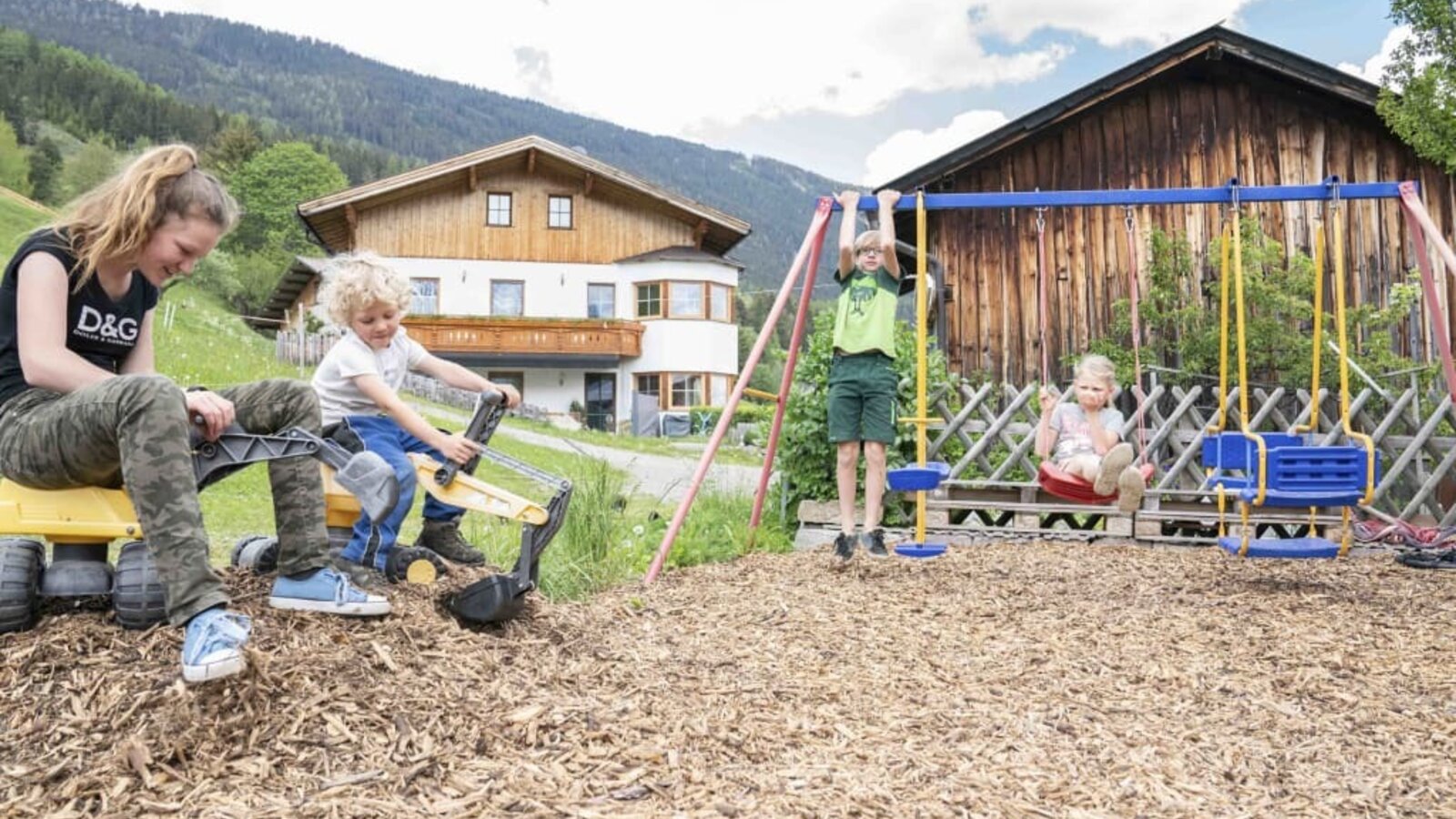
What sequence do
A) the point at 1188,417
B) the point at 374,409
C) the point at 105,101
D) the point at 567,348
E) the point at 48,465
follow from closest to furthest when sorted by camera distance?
1. the point at 48,465
2. the point at 374,409
3. the point at 1188,417
4. the point at 567,348
5. the point at 105,101

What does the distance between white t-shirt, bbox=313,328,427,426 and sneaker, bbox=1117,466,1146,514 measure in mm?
3166

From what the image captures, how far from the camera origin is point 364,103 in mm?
146875

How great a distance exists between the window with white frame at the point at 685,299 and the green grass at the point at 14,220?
16877 millimetres


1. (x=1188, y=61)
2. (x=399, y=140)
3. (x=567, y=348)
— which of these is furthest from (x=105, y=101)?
(x=1188, y=61)

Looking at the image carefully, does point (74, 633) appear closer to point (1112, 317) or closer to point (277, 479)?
point (277, 479)

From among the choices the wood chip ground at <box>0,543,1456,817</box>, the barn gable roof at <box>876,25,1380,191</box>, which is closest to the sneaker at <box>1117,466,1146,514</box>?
the wood chip ground at <box>0,543,1456,817</box>

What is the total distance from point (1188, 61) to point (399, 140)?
134005 mm

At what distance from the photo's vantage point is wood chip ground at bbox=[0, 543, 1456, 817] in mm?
2258

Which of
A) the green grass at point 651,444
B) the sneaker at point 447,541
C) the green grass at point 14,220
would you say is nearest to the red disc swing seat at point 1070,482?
the sneaker at point 447,541

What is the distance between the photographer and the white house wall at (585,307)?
91.7 ft

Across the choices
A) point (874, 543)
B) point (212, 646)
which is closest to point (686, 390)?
point (874, 543)

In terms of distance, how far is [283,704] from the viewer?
245 cm

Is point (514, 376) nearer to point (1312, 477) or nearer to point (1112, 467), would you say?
point (1112, 467)

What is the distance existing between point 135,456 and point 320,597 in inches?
24.9
